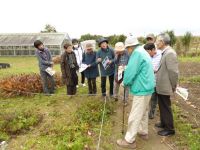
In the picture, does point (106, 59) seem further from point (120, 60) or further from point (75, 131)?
point (75, 131)

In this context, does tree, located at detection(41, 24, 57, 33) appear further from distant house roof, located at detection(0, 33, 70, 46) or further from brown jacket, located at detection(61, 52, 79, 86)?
brown jacket, located at detection(61, 52, 79, 86)

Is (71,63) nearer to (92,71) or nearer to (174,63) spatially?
(92,71)

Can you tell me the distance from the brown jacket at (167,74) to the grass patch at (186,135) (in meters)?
1.04

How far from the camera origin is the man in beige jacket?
17.1 feet

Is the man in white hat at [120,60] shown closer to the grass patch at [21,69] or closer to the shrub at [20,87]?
the shrub at [20,87]

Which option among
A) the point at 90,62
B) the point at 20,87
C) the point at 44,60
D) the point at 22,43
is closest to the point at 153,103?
the point at 90,62

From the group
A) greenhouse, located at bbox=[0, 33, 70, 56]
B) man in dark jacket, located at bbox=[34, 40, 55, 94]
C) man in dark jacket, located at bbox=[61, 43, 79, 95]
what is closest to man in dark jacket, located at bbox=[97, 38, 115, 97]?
man in dark jacket, located at bbox=[61, 43, 79, 95]

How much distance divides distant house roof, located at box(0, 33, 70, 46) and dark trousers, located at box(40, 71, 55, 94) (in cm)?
2084

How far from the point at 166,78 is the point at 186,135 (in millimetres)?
1371

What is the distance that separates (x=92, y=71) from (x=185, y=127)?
3.52m

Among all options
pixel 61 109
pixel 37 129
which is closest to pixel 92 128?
pixel 37 129

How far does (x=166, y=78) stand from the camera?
537cm

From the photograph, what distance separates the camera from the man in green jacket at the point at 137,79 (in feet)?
15.5

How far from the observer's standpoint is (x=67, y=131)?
5.77 meters
